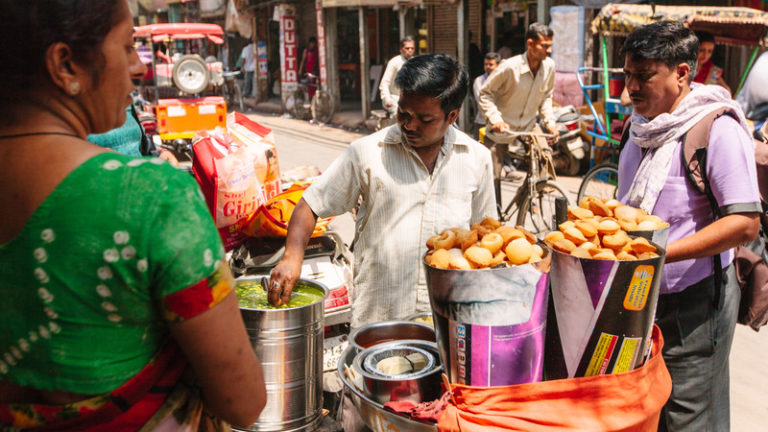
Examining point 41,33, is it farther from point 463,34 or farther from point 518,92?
point 463,34

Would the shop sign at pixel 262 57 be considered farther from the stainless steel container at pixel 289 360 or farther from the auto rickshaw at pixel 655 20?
the stainless steel container at pixel 289 360

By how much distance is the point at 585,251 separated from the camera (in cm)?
153

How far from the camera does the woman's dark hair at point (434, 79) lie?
230 centimetres

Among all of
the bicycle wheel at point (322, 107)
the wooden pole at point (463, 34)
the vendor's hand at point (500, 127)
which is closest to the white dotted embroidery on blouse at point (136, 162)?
the vendor's hand at point (500, 127)

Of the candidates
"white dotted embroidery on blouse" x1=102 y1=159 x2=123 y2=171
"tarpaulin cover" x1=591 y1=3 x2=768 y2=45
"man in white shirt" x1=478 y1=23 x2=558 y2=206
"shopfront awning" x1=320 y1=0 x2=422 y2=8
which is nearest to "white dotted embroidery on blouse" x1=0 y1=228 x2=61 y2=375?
"white dotted embroidery on blouse" x1=102 y1=159 x2=123 y2=171

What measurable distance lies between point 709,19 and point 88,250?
758cm

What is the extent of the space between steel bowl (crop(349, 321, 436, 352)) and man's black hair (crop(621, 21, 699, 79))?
1200mm

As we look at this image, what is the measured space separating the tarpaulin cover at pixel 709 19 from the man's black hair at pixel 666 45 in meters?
5.23

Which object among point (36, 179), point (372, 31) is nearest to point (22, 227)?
point (36, 179)

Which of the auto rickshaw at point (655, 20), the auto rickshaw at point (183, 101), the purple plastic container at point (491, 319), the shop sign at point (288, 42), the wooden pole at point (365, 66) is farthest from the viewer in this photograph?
the shop sign at point (288, 42)

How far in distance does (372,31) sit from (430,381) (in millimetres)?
17913

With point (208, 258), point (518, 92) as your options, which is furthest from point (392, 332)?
point (518, 92)

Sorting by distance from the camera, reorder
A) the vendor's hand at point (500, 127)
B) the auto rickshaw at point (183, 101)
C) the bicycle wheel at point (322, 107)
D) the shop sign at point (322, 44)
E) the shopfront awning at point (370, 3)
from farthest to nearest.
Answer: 1. the bicycle wheel at point (322, 107)
2. the shop sign at point (322, 44)
3. the shopfront awning at point (370, 3)
4. the auto rickshaw at point (183, 101)
5. the vendor's hand at point (500, 127)

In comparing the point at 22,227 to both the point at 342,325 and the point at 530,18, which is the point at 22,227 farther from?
the point at 530,18
